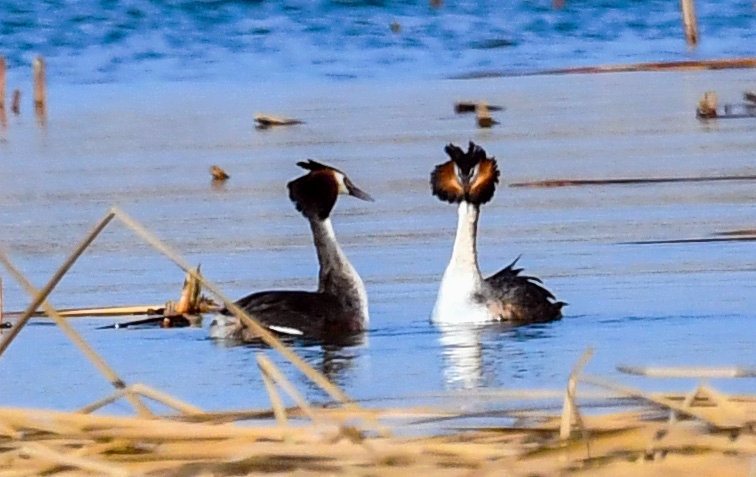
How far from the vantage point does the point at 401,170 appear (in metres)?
13.8

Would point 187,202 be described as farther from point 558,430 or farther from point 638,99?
point 558,430

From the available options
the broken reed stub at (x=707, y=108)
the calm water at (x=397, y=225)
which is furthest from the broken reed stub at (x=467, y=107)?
the broken reed stub at (x=707, y=108)

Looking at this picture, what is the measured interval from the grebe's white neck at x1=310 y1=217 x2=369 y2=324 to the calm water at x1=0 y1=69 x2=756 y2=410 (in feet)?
0.45

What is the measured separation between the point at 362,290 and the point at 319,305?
212mm

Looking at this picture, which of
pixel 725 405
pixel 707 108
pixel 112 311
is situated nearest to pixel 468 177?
pixel 112 311

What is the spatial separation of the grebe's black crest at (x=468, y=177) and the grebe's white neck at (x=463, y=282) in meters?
0.08

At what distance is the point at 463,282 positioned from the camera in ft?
30.6

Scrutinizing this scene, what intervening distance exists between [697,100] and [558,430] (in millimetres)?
16068

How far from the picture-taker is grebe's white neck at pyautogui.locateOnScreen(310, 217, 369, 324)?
9.03m

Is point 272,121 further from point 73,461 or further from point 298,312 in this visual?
point 73,461

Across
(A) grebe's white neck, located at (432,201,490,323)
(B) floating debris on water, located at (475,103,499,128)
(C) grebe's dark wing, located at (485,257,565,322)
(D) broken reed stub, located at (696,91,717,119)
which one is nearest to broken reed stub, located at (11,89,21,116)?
(B) floating debris on water, located at (475,103,499,128)

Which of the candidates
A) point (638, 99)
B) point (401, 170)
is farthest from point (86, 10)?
point (401, 170)

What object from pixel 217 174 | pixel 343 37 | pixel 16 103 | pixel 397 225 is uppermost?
pixel 343 37

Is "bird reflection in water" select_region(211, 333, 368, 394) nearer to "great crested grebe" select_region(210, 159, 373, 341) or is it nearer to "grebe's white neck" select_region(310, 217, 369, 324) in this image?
"great crested grebe" select_region(210, 159, 373, 341)
